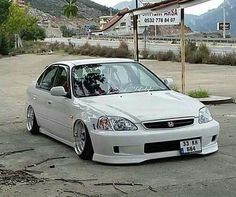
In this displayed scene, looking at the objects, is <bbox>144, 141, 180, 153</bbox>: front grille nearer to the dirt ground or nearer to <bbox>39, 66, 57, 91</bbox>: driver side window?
the dirt ground

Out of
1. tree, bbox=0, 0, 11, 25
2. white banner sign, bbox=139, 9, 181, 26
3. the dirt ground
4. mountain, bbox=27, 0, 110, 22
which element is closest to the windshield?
the dirt ground

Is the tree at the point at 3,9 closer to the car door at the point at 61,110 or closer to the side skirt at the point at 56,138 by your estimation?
the side skirt at the point at 56,138

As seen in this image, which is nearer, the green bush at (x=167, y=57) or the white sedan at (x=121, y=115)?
the white sedan at (x=121, y=115)

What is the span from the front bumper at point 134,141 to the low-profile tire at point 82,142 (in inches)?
6.4

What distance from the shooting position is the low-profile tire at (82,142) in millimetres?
7918

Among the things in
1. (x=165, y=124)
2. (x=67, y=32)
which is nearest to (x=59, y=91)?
(x=165, y=124)

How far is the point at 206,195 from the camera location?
6.03m

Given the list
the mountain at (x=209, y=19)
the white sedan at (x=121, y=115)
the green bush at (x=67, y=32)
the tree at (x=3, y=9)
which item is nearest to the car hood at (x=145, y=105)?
the white sedan at (x=121, y=115)

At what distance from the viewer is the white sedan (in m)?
7.50

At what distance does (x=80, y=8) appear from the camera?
166125mm

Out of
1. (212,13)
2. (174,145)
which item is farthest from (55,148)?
(212,13)

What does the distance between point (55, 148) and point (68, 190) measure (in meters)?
2.73

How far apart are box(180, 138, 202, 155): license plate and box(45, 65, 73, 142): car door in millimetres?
1813

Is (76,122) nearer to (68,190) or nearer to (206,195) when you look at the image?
(68,190)
